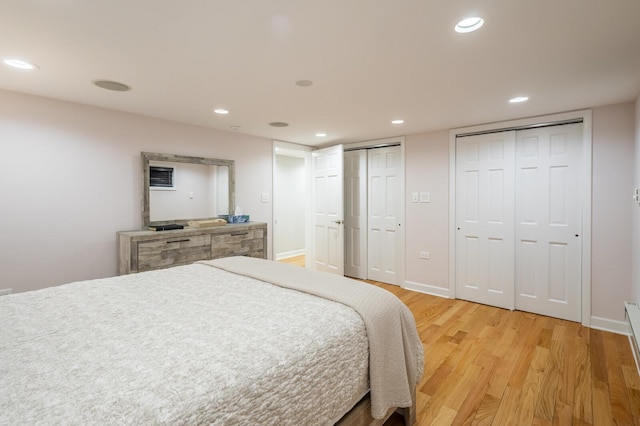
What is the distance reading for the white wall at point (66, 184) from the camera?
8.60ft

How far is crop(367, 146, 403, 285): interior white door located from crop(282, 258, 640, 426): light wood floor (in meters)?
1.32

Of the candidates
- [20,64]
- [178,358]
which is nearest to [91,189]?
[20,64]

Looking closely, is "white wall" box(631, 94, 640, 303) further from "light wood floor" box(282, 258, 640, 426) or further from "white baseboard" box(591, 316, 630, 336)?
"light wood floor" box(282, 258, 640, 426)

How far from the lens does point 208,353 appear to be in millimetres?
1050

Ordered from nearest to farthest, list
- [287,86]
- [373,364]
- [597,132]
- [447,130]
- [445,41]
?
1. [373,364]
2. [445,41]
3. [287,86]
4. [597,132]
5. [447,130]

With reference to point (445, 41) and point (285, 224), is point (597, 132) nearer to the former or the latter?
point (445, 41)

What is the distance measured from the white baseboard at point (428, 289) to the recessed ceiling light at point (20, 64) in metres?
4.31


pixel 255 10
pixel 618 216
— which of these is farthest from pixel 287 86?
pixel 618 216

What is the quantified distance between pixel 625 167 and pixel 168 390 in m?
3.87

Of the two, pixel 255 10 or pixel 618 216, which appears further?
pixel 618 216

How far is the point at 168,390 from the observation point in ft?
2.85

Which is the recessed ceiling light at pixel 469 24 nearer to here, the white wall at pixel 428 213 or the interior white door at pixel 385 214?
the white wall at pixel 428 213

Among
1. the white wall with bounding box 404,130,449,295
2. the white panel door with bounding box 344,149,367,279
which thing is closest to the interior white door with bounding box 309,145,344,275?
the white panel door with bounding box 344,149,367,279

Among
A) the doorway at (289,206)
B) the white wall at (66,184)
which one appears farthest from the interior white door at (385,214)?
the white wall at (66,184)
